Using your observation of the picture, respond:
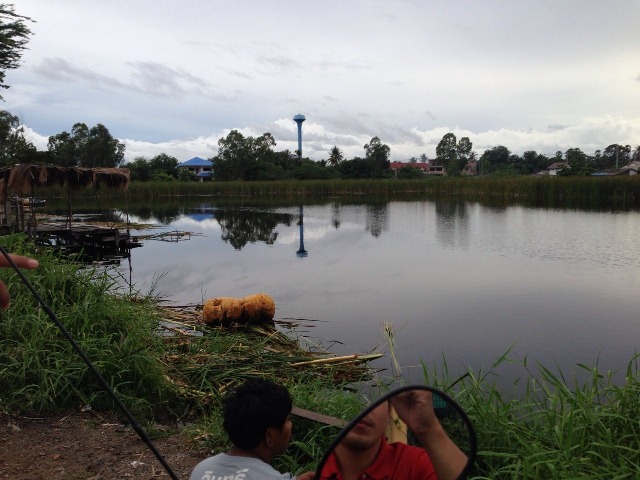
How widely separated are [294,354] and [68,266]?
7.43ft

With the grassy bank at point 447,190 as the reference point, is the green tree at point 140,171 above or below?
above

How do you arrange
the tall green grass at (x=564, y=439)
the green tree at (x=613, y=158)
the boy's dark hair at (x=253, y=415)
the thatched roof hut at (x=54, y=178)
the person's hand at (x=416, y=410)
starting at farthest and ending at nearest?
the green tree at (x=613, y=158), the thatched roof hut at (x=54, y=178), the tall green grass at (x=564, y=439), the boy's dark hair at (x=253, y=415), the person's hand at (x=416, y=410)

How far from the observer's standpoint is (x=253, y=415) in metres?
1.33

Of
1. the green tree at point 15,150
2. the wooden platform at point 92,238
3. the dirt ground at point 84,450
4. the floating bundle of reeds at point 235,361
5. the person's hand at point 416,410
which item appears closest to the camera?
the person's hand at point 416,410

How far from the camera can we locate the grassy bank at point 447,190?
86.8 ft

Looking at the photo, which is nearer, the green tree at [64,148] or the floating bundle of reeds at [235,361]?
the floating bundle of reeds at [235,361]

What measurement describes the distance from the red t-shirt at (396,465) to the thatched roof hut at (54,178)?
10.8 meters

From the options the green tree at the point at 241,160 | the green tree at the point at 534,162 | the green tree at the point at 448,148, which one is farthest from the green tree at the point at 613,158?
the green tree at the point at 241,160

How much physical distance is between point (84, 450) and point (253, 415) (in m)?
1.93

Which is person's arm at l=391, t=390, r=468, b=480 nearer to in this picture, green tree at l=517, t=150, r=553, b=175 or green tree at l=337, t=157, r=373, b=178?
green tree at l=337, t=157, r=373, b=178

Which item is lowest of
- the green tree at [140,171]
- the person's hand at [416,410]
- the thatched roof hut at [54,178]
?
the person's hand at [416,410]

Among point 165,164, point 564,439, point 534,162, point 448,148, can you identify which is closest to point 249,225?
point 564,439

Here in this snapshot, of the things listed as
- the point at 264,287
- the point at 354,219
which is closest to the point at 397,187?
the point at 354,219

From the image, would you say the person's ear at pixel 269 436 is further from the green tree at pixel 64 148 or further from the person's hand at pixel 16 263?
the green tree at pixel 64 148
